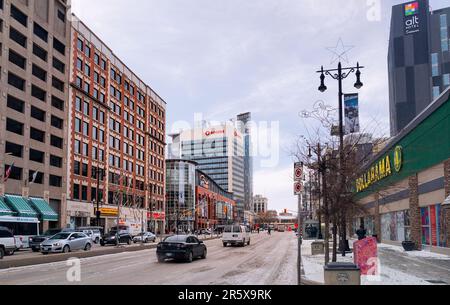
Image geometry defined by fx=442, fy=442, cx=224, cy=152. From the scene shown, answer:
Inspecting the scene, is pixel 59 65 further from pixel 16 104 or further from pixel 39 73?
pixel 16 104

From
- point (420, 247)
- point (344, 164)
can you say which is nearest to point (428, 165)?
point (420, 247)

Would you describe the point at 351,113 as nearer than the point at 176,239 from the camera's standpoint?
Yes

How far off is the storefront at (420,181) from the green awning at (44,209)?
36180mm

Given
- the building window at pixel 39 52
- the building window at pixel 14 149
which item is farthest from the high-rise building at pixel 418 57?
the building window at pixel 14 149

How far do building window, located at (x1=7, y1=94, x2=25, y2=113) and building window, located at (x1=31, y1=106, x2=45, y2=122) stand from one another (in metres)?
2.00

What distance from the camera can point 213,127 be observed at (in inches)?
7121

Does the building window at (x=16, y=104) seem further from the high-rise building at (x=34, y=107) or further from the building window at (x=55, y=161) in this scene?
the building window at (x=55, y=161)

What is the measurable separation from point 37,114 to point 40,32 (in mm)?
10608

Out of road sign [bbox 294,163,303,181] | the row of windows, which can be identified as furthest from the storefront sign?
the row of windows

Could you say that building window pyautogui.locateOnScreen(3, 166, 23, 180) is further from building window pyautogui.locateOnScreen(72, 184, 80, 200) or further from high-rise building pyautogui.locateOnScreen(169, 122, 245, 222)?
high-rise building pyautogui.locateOnScreen(169, 122, 245, 222)

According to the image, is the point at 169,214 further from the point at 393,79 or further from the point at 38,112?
the point at 393,79

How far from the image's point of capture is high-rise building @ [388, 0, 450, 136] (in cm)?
11356

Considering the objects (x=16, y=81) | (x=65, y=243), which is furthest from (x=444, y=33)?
(x=65, y=243)

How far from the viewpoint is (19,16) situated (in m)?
52.2
